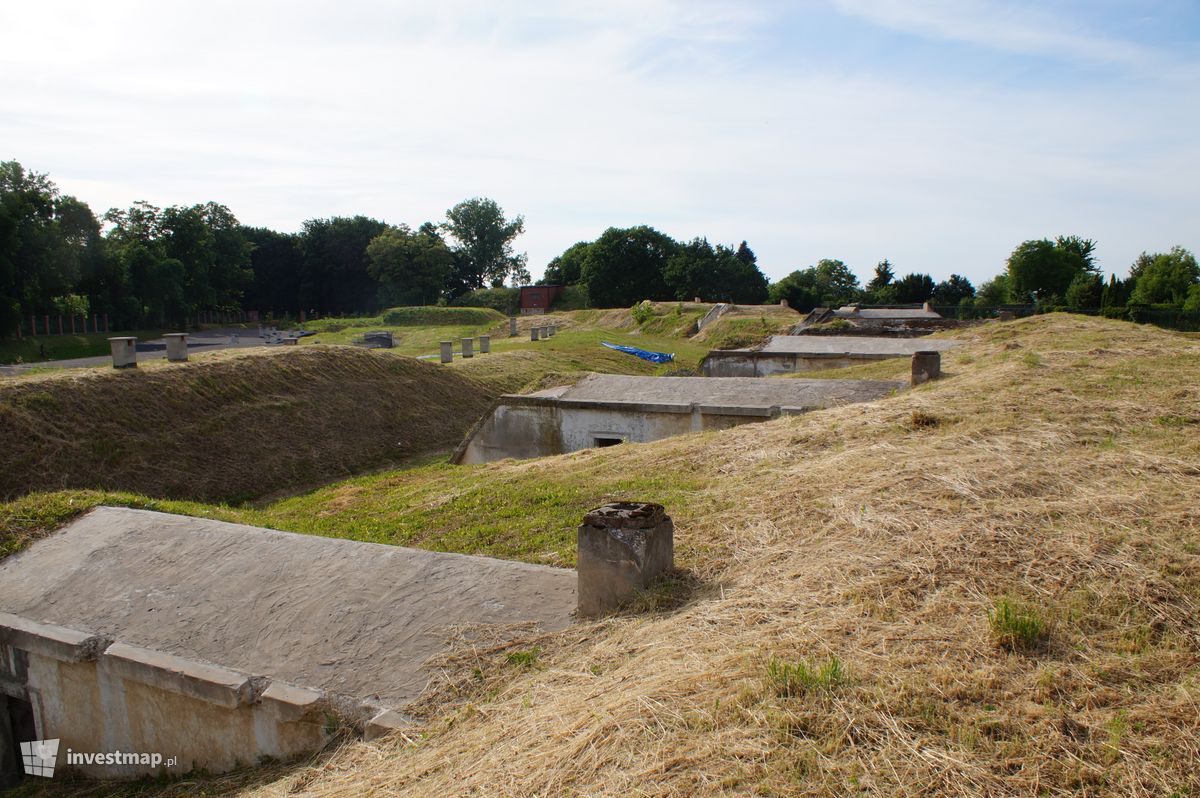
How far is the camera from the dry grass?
655 inches

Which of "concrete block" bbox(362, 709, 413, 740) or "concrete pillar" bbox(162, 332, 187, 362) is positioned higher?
"concrete pillar" bbox(162, 332, 187, 362)

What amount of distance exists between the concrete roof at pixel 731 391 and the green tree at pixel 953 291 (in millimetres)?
58552

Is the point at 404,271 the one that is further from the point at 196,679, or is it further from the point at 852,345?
the point at 196,679

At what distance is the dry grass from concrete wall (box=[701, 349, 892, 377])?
8671mm

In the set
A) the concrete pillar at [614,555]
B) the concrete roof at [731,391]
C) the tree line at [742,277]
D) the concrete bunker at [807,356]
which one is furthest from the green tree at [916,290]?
the concrete pillar at [614,555]

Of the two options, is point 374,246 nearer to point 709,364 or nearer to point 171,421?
Answer: point 709,364

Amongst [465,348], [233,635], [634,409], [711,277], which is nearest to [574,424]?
[634,409]

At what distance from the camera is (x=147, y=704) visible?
648 cm

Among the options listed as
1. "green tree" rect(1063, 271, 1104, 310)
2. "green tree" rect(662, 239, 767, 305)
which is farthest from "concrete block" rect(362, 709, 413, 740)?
"green tree" rect(662, 239, 767, 305)

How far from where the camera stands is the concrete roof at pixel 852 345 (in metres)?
26.2

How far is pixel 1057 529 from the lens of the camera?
576cm

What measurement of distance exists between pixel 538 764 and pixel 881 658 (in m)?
1.86

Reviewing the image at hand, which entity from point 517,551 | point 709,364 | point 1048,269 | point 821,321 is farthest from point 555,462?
point 1048,269

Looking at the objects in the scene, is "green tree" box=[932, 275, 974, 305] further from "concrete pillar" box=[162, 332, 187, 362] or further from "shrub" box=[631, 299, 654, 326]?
"concrete pillar" box=[162, 332, 187, 362]
